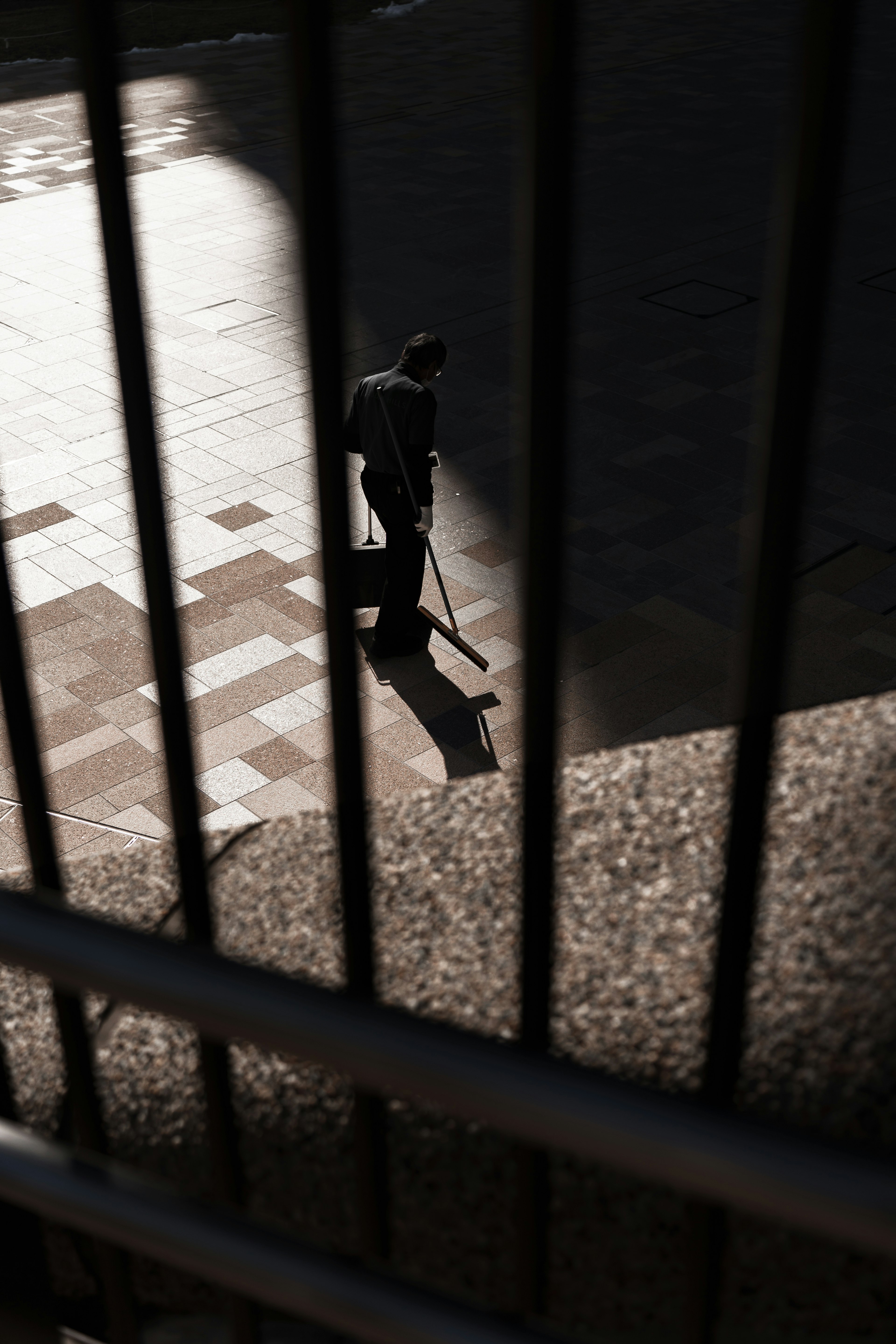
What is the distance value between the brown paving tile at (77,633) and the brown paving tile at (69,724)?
557 millimetres

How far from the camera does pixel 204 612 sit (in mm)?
7102

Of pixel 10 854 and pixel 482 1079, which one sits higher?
pixel 482 1079

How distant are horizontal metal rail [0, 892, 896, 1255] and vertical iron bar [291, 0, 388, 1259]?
0.22 feet

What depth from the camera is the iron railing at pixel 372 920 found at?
72cm

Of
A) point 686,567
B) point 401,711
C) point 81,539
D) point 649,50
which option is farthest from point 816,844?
point 649,50

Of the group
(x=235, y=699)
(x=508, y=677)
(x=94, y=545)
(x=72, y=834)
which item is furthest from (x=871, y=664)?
(x=94, y=545)

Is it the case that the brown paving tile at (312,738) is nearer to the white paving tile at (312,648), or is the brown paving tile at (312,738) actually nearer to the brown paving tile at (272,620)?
the white paving tile at (312,648)

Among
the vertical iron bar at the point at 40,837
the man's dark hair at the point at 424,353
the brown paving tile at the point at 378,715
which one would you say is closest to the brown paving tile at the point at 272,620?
the brown paving tile at the point at 378,715

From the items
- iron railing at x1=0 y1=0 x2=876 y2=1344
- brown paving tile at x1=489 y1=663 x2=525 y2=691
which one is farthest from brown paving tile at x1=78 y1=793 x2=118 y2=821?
iron railing at x1=0 y1=0 x2=876 y2=1344

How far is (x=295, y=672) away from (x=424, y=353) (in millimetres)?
1795

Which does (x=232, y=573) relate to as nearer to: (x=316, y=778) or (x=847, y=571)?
(x=316, y=778)

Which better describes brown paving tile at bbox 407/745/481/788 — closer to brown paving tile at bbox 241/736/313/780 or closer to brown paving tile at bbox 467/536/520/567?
brown paving tile at bbox 241/736/313/780

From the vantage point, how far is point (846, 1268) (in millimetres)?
1578

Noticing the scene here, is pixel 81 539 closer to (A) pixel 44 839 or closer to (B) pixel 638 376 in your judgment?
(B) pixel 638 376
